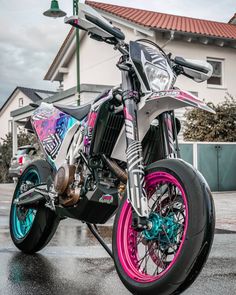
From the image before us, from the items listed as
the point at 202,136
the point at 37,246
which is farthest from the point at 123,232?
the point at 202,136

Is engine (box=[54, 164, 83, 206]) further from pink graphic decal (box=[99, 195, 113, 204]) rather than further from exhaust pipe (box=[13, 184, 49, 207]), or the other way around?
exhaust pipe (box=[13, 184, 49, 207])

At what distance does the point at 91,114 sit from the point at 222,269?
5.84ft

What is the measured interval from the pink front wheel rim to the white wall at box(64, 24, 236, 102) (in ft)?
59.6

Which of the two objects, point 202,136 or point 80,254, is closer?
point 80,254

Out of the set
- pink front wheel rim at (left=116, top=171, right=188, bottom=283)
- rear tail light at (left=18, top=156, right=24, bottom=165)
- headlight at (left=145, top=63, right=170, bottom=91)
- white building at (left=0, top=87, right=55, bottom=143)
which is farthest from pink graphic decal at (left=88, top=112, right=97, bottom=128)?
white building at (left=0, top=87, right=55, bottom=143)

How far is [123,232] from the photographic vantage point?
362cm

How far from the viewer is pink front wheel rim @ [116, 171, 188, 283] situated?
3322mm

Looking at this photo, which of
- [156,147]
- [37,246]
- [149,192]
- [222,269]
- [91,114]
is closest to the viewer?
→ [149,192]

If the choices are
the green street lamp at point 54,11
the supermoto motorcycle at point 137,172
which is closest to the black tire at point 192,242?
the supermoto motorcycle at point 137,172

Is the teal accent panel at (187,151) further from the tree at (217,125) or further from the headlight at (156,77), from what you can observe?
the headlight at (156,77)

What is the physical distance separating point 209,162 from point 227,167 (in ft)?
2.19

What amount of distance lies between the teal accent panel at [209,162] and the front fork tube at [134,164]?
12976 mm

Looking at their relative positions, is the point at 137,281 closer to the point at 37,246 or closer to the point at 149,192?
the point at 149,192

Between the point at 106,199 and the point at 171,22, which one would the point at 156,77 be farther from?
the point at 171,22
